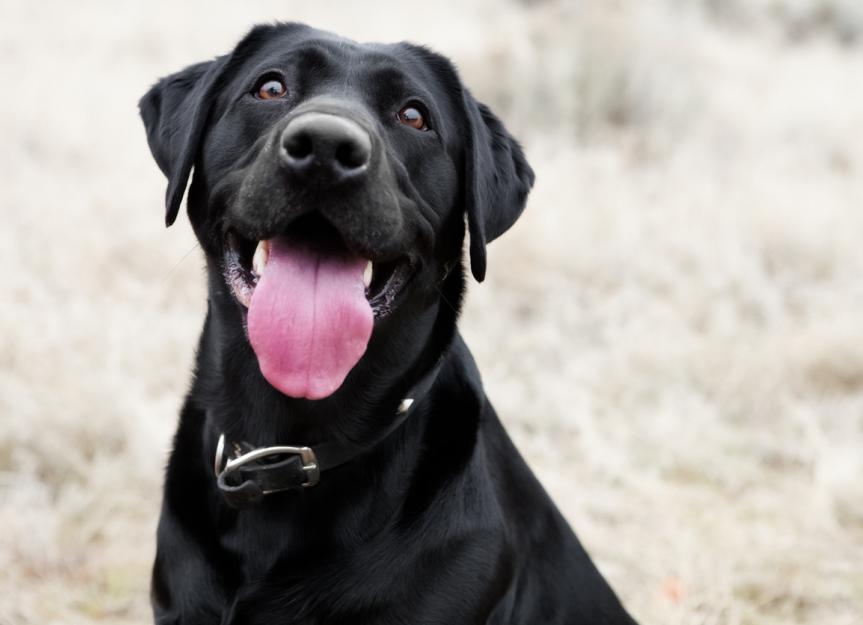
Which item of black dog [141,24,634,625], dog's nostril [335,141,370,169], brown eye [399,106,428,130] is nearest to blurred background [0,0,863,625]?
black dog [141,24,634,625]

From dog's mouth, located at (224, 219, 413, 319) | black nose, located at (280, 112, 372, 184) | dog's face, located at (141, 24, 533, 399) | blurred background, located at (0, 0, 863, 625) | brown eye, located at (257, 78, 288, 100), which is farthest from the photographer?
blurred background, located at (0, 0, 863, 625)

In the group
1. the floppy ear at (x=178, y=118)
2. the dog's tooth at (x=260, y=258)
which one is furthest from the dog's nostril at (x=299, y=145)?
the floppy ear at (x=178, y=118)

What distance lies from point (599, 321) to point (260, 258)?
3.50 metres

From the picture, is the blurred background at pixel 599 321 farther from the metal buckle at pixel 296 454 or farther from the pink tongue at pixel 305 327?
the pink tongue at pixel 305 327

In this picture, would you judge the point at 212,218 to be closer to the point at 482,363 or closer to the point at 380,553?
the point at 380,553

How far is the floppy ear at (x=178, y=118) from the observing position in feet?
8.09

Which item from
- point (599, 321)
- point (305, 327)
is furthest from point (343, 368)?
point (599, 321)

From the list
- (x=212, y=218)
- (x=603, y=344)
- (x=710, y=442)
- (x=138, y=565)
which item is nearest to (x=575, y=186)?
(x=603, y=344)

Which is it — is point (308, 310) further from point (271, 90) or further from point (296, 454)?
point (271, 90)

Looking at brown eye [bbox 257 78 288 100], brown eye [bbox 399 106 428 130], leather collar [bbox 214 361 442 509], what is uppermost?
brown eye [bbox 257 78 288 100]

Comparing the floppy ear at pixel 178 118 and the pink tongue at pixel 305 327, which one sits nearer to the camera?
the pink tongue at pixel 305 327

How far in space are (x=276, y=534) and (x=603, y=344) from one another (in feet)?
11.0

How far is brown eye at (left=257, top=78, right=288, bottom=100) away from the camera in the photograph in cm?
246

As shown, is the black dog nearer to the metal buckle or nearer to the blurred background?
the metal buckle
